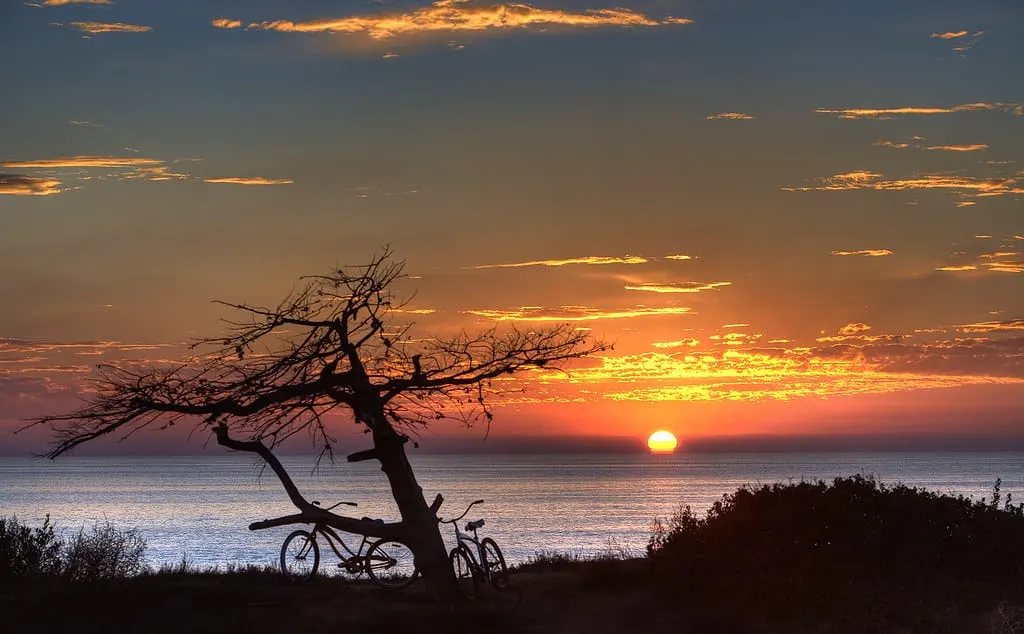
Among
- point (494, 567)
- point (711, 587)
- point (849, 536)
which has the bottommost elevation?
point (711, 587)

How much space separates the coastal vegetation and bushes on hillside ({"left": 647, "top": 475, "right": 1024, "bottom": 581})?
0.03 metres

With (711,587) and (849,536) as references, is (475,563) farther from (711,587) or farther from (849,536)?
(849,536)

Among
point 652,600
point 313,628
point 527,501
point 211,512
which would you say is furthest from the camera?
point 527,501

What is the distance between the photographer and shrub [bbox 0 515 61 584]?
21.1 m

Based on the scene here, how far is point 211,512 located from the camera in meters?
109

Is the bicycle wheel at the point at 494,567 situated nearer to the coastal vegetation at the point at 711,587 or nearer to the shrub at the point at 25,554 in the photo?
the coastal vegetation at the point at 711,587

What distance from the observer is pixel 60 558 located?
23203 mm

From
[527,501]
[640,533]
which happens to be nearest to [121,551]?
[640,533]

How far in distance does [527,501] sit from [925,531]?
354 ft

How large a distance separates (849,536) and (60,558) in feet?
54.1

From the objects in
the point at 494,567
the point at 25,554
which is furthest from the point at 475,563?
the point at 25,554

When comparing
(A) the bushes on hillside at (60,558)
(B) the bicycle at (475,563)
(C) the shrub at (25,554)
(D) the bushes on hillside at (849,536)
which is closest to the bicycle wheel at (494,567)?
(B) the bicycle at (475,563)

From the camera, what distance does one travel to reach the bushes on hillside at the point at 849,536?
2038 centimetres

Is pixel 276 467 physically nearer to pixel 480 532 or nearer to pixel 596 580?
pixel 596 580
